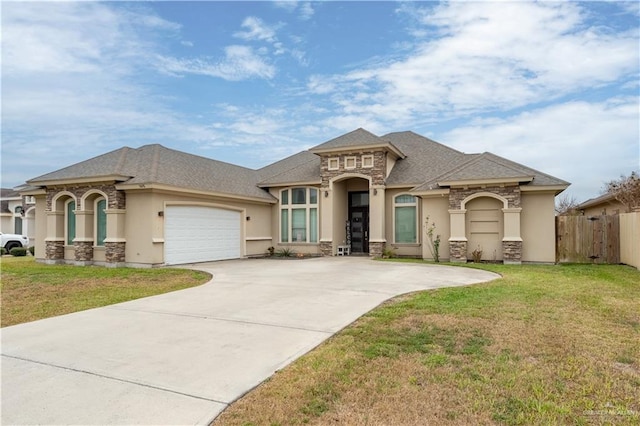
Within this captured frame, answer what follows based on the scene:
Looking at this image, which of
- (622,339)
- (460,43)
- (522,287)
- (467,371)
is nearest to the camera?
(467,371)

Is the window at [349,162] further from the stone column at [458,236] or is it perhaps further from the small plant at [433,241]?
the stone column at [458,236]

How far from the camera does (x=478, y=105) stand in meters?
18.8

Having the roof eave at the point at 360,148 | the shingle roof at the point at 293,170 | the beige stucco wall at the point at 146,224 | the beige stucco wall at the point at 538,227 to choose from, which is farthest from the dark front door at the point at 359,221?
the beige stucco wall at the point at 146,224

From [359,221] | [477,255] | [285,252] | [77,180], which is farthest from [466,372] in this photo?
[359,221]

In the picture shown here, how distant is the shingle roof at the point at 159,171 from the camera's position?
1475cm

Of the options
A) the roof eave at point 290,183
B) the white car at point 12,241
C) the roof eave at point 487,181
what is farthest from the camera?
the white car at point 12,241

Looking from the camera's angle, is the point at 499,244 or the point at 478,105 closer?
the point at 499,244

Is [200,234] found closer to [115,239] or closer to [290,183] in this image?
[115,239]

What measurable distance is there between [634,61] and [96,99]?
21.3 metres

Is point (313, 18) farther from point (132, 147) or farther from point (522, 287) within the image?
point (522, 287)

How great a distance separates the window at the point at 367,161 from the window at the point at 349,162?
46 centimetres

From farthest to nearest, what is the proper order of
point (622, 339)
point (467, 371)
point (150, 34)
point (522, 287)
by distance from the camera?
point (150, 34) → point (522, 287) → point (622, 339) → point (467, 371)

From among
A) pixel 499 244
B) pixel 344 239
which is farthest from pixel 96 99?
pixel 499 244

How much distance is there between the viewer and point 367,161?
1812 centimetres
